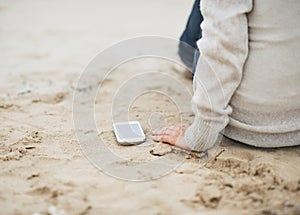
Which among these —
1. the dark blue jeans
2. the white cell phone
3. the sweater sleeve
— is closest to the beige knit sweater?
the sweater sleeve

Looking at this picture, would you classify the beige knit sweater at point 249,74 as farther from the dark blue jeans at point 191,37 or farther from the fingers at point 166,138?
the dark blue jeans at point 191,37

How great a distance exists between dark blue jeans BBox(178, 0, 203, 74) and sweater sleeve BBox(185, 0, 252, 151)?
16.0 inches

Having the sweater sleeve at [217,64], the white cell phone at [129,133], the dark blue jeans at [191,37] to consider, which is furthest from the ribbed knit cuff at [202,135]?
the dark blue jeans at [191,37]

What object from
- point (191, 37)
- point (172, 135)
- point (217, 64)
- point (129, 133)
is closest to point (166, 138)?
point (172, 135)

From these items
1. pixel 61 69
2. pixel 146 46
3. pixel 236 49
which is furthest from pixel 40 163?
pixel 146 46

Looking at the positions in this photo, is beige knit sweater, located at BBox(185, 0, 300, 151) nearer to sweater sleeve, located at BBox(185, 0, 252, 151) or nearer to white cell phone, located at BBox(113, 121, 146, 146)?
sweater sleeve, located at BBox(185, 0, 252, 151)

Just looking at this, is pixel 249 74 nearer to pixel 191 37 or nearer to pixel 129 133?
pixel 129 133

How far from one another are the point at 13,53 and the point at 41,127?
2.96 ft

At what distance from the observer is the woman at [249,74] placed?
1.18 meters

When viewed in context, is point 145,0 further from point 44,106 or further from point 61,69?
point 44,106

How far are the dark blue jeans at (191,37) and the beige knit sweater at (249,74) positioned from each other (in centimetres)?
41

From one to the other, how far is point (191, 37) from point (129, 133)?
0.59 meters

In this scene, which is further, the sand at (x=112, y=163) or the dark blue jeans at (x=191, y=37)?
the dark blue jeans at (x=191, y=37)

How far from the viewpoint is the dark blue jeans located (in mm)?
1700
